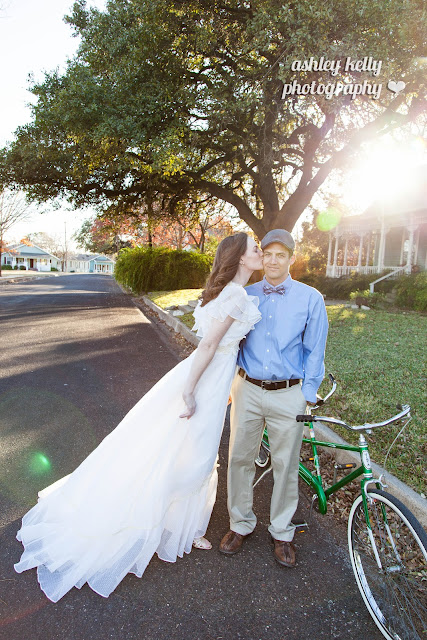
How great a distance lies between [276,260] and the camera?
115 inches

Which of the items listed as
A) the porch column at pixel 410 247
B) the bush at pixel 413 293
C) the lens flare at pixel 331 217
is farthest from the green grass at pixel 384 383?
the lens flare at pixel 331 217

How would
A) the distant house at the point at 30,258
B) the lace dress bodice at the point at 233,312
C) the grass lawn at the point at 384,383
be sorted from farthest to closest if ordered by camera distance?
the distant house at the point at 30,258 → the grass lawn at the point at 384,383 → the lace dress bodice at the point at 233,312

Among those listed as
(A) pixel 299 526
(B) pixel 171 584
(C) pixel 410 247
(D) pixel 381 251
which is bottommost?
(B) pixel 171 584

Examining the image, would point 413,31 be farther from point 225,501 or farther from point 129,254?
point 129,254

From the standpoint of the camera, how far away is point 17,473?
3.79 meters

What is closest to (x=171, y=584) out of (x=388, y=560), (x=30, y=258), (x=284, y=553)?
(x=284, y=553)

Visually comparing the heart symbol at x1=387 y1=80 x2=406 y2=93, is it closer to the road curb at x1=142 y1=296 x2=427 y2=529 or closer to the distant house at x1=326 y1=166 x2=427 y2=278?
the distant house at x1=326 y1=166 x2=427 y2=278

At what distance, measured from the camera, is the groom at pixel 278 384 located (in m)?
2.86

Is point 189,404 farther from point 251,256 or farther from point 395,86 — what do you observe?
point 395,86

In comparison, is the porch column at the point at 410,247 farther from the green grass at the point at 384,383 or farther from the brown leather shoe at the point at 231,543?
the brown leather shoe at the point at 231,543

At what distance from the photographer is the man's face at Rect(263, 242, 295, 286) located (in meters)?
2.90

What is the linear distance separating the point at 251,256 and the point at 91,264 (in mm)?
141647

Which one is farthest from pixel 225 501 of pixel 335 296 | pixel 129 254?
pixel 129 254

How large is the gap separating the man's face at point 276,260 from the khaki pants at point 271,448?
751 millimetres
